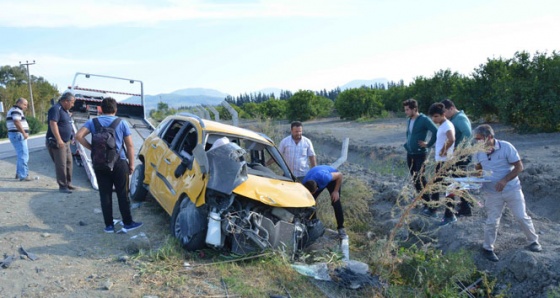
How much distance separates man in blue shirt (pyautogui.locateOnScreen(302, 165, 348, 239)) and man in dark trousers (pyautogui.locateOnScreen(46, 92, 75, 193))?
4531 millimetres

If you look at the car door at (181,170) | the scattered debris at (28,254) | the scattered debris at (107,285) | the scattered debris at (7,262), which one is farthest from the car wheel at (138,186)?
the scattered debris at (107,285)

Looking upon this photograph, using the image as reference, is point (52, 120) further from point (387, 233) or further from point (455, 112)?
point (455, 112)

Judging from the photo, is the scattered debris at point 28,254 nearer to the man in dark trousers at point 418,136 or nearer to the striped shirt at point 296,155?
the striped shirt at point 296,155

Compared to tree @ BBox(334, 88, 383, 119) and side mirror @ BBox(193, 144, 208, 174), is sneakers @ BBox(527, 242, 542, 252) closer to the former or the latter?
side mirror @ BBox(193, 144, 208, 174)

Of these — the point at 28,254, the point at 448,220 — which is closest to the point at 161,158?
the point at 28,254

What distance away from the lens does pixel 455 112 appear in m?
7.11

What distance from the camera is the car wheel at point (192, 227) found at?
5668mm

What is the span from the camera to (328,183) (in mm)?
6547

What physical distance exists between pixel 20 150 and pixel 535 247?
892 centimetres

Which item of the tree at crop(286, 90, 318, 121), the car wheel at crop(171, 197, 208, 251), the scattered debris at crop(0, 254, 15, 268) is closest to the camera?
the scattered debris at crop(0, 254, 15, 268)

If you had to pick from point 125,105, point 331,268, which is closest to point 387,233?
point 331,268

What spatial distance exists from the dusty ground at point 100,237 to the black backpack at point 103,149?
3.28 ft

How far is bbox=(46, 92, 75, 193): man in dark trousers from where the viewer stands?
806 centimetres

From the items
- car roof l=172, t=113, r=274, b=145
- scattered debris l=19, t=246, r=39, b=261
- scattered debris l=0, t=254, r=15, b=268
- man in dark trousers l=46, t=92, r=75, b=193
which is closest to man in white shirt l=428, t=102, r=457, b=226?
car roof l=172, t=113, r=274, b=145
